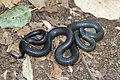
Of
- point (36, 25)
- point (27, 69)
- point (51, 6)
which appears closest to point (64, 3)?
point (51, 6)

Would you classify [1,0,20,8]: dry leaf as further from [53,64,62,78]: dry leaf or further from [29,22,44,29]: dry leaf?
[53,64,62,78]: dry leaf

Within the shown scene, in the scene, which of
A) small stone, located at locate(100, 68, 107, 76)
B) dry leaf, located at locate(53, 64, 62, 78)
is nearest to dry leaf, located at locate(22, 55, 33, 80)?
dry leaf, located at locate(53, 64, 62, 78)

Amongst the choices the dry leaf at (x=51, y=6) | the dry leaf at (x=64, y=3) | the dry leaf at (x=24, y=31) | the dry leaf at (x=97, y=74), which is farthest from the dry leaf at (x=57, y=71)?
the dry leaf at (x=64, y=3)

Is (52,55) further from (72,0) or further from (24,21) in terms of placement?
(72,0)

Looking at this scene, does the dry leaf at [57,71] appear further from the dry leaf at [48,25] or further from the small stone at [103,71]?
the dry leaf at [48,25]

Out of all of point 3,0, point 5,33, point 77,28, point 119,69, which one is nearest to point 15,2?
point 3,0

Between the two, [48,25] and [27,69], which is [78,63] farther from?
[48,25]
